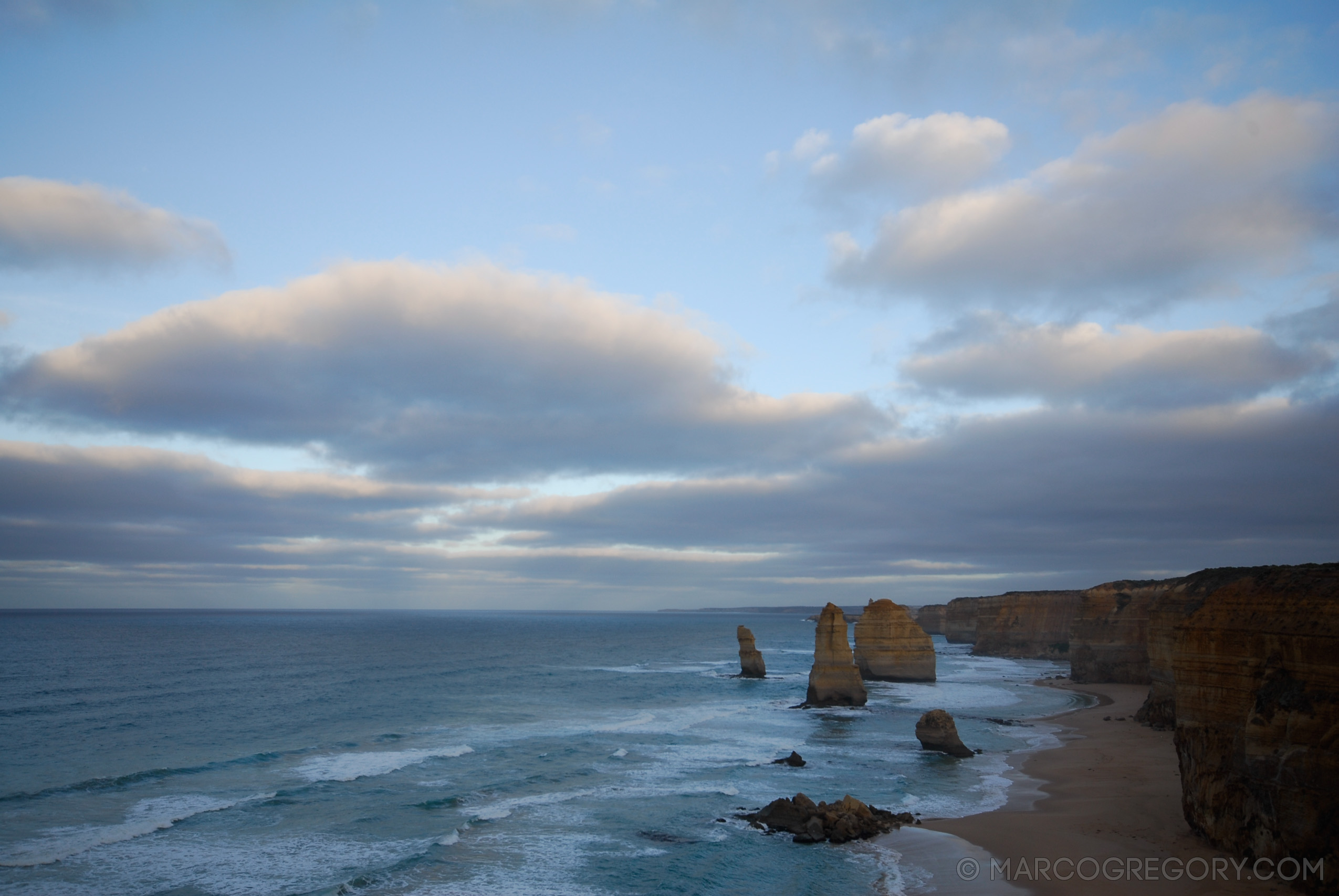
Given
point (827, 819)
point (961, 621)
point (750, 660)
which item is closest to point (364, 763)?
point (827, 819)

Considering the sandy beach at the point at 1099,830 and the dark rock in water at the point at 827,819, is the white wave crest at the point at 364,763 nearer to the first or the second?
the dark rock in water at the point at 827,819

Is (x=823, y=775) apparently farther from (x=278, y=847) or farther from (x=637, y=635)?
(x=637, y=635)

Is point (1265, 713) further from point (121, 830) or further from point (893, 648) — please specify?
point (893, 648)

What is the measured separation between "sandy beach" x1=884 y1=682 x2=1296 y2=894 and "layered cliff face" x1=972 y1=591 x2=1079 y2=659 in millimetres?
72518

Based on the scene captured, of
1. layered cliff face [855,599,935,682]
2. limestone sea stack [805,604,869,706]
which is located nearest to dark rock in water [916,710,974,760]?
limestone sea stack [805,604,869,706]

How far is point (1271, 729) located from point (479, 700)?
52.2 m

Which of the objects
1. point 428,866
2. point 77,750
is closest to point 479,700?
point 77,750

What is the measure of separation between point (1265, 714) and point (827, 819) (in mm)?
12519

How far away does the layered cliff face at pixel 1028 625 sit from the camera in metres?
103

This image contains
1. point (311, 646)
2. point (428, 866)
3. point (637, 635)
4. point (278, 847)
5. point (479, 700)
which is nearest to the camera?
point (428, 866)

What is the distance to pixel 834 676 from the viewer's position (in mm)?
54375

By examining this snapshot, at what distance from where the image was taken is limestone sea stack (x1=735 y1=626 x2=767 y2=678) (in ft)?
254

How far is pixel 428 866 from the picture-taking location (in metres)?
22.0

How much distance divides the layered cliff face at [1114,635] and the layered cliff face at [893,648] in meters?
13.9
